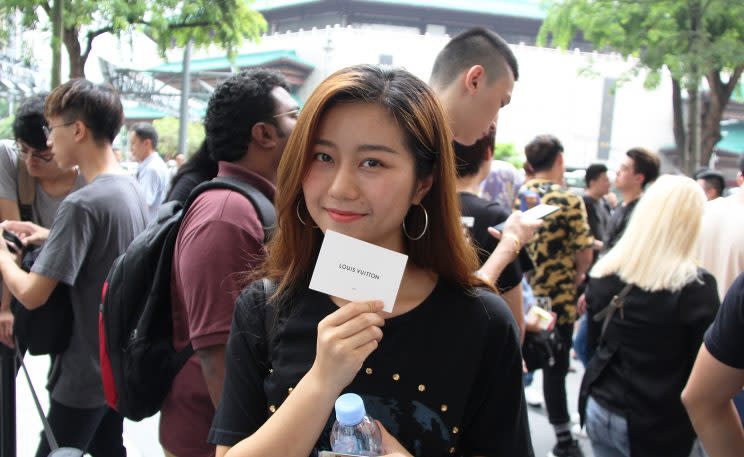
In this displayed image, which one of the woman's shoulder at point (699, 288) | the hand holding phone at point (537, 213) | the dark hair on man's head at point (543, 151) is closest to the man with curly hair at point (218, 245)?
the hand holding phone at point (537, 213)

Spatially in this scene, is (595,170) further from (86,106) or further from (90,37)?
(86,106)

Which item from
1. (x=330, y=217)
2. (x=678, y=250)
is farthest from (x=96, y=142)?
(x=678, y=250)

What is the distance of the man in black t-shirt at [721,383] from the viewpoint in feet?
4.34

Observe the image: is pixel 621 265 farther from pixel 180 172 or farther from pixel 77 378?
pixel 77 378

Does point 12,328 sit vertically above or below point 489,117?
below

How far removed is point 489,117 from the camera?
2158 millimetres

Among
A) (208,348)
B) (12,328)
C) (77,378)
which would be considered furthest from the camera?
(12,328)

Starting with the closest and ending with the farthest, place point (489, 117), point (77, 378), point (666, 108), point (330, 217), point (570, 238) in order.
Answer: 1. point (330, 217)
2. point (489, 117)
3. point (77, 378)
4. point (570, 238)
5. point (666, 108)

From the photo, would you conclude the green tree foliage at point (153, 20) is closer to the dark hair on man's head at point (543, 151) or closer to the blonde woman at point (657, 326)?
the dark hair on man's head at point (543, 151)

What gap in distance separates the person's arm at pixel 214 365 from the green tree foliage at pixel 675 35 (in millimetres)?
9802

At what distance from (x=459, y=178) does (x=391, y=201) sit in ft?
4.46

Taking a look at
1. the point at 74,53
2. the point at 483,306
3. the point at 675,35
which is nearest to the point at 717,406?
the point at 483,306

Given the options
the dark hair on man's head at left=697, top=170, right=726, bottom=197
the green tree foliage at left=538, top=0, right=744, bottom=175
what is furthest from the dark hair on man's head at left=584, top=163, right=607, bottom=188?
the green tree foliage at left=538, top=0, right=744, bottom=175

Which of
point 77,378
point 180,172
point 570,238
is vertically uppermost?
point 180,172
